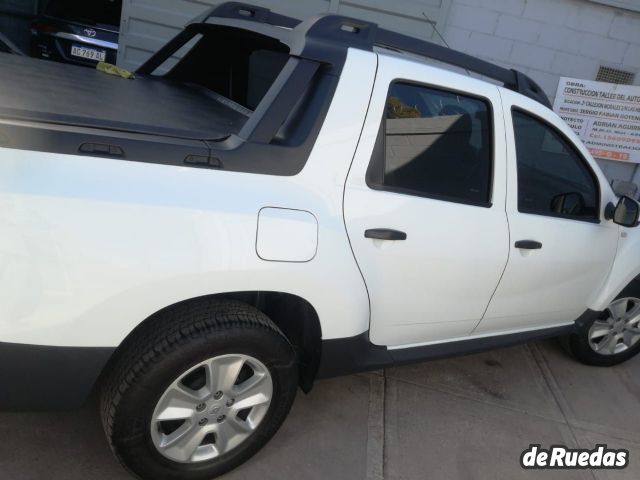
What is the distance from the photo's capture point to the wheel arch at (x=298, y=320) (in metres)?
2.22

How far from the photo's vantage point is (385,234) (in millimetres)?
2281

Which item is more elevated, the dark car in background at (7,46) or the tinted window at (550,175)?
the tinted window at (550,175)

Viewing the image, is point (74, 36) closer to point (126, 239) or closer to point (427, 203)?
point (427, 203)

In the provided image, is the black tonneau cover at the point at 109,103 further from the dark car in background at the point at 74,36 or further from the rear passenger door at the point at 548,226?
the dark car in background at the point at 74,36

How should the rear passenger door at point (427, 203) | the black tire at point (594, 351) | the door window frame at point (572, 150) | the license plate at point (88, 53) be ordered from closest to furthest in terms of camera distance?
the rear passenger door at point (427, 203)
the door window frame at point (572, 150)
the black tire at point (594, 351)
the license plate at point (88, 53)

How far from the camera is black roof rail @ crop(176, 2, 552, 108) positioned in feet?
7.07

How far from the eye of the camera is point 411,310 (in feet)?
8.37

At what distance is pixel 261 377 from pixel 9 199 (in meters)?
1.11

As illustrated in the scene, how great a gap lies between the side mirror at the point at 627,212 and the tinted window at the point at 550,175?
0.44 ft

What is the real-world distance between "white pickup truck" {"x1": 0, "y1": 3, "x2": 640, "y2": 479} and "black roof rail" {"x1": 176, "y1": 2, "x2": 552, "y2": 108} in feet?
0.04

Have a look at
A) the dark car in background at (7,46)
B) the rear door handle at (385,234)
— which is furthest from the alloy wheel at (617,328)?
Answer: the dark car in background at (7,46)

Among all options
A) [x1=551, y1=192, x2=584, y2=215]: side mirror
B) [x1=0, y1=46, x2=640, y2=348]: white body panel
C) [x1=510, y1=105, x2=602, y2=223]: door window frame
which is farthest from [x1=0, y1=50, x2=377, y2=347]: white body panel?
[x1=551, y1=192, x2=584, y2=215]: side mirror

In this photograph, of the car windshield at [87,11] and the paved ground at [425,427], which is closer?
the paved ground at [425,427]

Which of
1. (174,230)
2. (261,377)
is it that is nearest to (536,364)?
(261,377)
